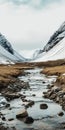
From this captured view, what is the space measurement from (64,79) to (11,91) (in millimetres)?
14024

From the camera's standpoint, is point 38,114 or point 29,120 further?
point 38,114

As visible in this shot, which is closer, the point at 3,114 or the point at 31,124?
the point at 31,124

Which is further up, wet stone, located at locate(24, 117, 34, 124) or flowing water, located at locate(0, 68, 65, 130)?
wet stone, located at locate(24, 117, 34, 124)

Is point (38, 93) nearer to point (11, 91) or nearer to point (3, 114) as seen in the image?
point (11, 91)

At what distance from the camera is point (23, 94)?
64.8 meters

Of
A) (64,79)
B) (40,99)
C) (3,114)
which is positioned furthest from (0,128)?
(64,79)

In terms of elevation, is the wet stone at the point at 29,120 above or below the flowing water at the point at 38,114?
above

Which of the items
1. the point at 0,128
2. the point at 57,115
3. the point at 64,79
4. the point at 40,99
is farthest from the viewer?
the point at 64,79

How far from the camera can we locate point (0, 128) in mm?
38312

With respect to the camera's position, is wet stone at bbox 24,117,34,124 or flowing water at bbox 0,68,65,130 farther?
wet stone at bbox 24,117,34,124

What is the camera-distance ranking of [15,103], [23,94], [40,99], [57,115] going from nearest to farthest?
[57,115] → [15,103] → [40,99] → [23,94]

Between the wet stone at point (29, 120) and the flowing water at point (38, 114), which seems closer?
the flowing water at point (38, 114)

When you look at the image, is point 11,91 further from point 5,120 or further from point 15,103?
point 5,120

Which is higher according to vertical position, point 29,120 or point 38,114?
point 29,120
